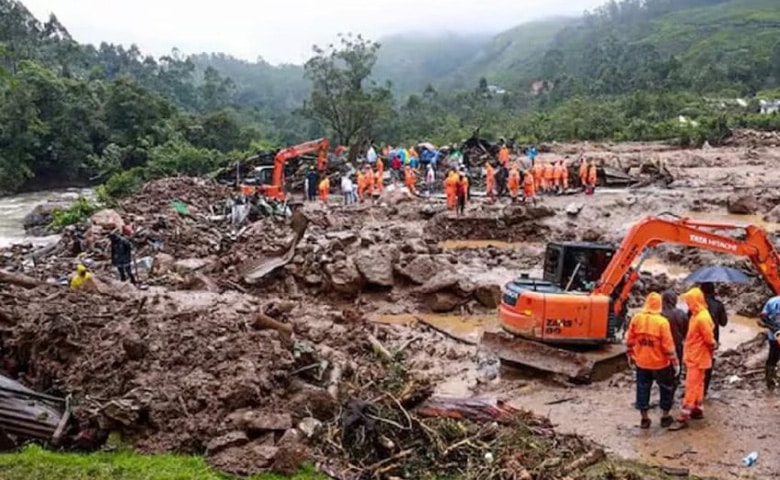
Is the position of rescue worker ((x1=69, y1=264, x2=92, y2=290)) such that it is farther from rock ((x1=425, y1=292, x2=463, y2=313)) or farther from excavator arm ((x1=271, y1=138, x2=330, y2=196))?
excavator arm ((x1=271, y1=138, x2=330, y2=196))

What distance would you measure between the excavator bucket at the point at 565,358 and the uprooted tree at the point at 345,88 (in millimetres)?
37897

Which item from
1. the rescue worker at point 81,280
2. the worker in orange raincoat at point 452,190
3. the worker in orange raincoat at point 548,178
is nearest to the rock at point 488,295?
the rescue worker at point 81,280

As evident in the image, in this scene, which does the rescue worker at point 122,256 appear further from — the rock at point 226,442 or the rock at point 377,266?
the rock at point 226,442

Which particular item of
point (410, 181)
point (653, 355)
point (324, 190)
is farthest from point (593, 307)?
point (324, 190)

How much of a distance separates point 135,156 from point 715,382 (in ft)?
153

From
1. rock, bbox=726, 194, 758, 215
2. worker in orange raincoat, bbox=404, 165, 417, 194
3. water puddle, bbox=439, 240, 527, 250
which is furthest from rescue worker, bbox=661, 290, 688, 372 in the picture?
worker in orange raincoat, bbox=404, 165, 417, 194

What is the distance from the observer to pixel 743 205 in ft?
84.7

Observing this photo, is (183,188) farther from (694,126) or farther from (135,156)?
(694,126)

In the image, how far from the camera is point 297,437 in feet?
28.7

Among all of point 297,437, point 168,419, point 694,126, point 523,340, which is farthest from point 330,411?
point 694,126

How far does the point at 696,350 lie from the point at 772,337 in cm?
160

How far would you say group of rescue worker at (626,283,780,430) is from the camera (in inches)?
372

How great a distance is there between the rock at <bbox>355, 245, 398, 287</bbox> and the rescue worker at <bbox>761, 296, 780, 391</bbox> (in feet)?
29.1

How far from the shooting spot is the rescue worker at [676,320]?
10.3 meters
